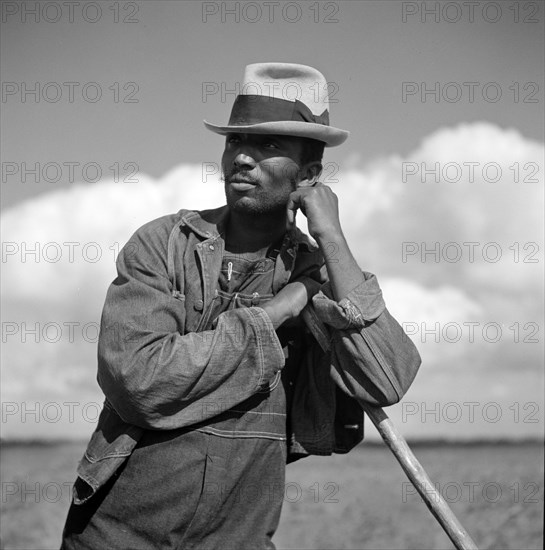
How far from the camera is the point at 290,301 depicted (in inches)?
129

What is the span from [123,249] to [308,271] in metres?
0.67

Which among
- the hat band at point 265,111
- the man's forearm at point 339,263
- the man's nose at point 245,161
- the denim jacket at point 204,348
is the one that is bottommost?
the denim jacket at point 204,348

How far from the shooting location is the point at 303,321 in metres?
3.44

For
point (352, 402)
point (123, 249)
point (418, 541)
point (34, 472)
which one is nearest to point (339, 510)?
point (418, 541)

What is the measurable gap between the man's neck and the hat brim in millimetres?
301

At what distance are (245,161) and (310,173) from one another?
0.30 meters

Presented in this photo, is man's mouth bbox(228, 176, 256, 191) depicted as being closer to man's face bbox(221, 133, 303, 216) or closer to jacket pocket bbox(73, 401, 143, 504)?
man's face bbox(221, 133, 303, 216)

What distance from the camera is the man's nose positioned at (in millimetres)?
3348

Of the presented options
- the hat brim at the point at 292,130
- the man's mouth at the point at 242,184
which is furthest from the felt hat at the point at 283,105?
the man's mouth at the point at 242,184

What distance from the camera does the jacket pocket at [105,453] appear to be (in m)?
3.23

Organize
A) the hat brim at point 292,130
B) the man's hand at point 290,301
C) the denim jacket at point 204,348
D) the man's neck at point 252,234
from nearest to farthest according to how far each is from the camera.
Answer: the denim jacket at point 204,348 < the man's hand at point 290,301 < the hat brim at point 292,130 < the man's neck at point 252,234

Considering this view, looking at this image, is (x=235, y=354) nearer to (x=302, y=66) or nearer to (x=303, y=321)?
(x=303, y=321)

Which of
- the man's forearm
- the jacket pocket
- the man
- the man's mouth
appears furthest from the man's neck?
the jacket pocket

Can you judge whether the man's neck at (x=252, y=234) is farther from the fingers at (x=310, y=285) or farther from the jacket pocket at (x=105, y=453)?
the jacket pocket at (x=105, y=453)
